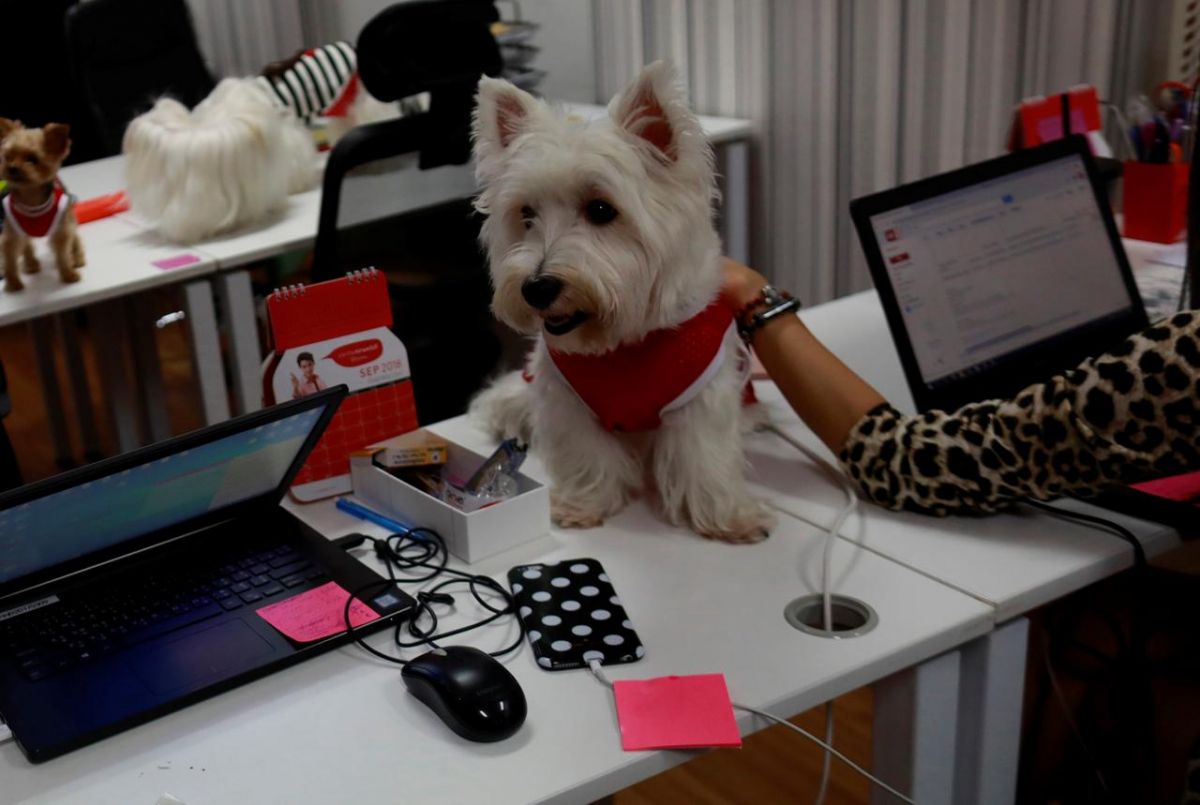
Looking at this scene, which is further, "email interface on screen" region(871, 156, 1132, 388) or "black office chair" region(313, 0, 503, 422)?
"black office chair" region(313, 0, 503, 422)

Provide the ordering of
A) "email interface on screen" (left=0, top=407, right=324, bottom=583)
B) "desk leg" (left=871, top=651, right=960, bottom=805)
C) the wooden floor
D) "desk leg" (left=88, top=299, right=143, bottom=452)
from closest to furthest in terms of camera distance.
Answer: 1. "email interface on screen" (left=0, top=407, right=324, bottom=583)
2. "desk leg" (left=871, top=651, right=960, bottom=805)
3. the wooden floor
4. "desk leg" (left=88, top=299, right=143, bottom=452)

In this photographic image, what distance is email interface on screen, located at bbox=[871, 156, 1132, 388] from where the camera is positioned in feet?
4.71

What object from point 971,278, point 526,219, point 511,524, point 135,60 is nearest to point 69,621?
point 511,524

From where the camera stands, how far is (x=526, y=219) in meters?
1.25

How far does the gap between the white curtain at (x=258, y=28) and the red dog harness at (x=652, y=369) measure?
11.1ft

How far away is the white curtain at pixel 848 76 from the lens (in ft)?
7.70

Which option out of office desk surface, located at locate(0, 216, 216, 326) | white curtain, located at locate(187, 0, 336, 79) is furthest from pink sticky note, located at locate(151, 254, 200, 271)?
white curtain, located at locate(187, 0, 336, 79)

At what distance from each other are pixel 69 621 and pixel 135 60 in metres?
2.63

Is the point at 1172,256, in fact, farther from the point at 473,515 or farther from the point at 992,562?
the point at 473,515

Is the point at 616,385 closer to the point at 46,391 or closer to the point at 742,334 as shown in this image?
the point at 742,334

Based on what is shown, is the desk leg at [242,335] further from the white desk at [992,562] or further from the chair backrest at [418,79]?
the white desk at [992,562]

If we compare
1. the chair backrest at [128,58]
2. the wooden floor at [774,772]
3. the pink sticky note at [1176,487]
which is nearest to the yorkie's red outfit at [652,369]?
the pink sticky note at [1176,487]

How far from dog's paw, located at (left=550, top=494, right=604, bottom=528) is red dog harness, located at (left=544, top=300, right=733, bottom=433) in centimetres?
10

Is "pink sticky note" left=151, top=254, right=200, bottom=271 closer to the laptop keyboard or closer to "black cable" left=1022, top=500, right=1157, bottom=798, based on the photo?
the laptop keyboard
